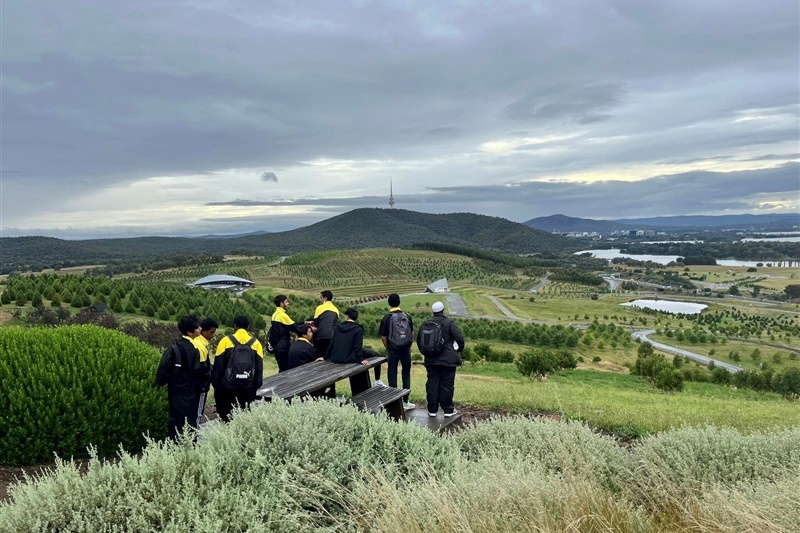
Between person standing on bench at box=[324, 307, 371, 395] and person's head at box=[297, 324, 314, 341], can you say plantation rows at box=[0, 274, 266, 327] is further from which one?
person standing on bench at box=[324, 307, 371, 395]

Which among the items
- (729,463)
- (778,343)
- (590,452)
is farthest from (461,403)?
(778,343)

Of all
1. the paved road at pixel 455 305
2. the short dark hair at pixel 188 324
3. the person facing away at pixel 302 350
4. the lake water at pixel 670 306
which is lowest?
the lake water at pixel 670 306

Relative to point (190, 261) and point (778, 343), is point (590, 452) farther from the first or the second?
point (190, 261)

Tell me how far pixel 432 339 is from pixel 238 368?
100 inches

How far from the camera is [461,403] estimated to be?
8.93 m

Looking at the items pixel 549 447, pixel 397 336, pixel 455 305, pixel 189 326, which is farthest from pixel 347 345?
pixel 455 305

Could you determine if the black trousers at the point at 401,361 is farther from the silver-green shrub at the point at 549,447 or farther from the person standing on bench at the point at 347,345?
the silver-green shrub at the point at 549,447

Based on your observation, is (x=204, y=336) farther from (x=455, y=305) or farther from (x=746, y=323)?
(x=746, y=323)

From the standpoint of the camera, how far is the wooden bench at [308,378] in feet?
18.0

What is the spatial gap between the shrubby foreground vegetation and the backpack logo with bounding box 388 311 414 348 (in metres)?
3.34

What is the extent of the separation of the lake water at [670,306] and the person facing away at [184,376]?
116721mm

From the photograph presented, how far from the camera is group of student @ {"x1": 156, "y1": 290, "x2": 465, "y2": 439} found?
5887 millimetres

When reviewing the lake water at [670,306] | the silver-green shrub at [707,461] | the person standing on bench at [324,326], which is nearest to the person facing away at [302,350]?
the person standing on bench at [324,326]

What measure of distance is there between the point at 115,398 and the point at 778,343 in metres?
88.0
